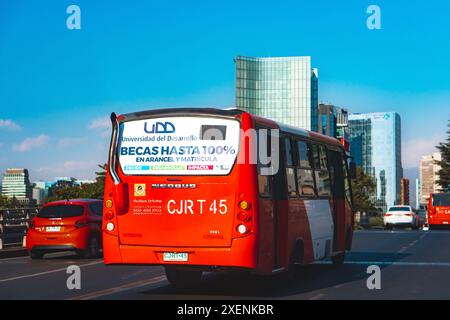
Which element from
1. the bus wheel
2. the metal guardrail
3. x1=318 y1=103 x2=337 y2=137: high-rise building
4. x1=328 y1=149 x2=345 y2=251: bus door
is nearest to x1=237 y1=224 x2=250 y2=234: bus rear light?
the bus wheel

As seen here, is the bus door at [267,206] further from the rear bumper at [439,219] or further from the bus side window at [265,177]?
the rear bumper at [439,219]

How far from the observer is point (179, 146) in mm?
12922

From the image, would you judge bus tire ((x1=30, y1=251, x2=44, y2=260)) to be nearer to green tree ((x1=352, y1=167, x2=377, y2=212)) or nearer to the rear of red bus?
the rear of red bus

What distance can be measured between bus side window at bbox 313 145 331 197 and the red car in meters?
7.67

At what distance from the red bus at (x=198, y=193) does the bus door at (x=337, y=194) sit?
153 inches

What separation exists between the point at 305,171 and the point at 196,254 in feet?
11.6

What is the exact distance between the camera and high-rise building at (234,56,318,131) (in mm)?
170750

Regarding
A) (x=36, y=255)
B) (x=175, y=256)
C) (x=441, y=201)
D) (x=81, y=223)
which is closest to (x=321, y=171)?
(x=175, y=256)

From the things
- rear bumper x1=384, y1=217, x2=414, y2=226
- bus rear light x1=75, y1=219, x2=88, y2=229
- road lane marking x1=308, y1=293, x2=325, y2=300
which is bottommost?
rear bumper x1=384, y1=217, x2=414, y2=226

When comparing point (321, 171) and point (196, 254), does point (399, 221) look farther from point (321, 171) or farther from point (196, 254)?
point (196, 254)

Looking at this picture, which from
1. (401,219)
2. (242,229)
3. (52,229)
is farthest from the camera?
(401,219)

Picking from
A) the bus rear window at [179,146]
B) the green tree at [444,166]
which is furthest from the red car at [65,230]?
the green tree at [444,166]

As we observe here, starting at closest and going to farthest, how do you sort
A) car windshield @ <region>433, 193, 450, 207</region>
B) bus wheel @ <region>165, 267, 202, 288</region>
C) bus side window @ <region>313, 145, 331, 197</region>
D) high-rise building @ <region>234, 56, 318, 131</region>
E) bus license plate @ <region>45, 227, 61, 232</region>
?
1. bus wheel @ <region>165, 267, 202, 288</region>
2. bus side window @ <region>313, 145, 331, 197</region>
3. bus license plate @ <region>45, 227, 61, 232</region>
4. car windshield @ <region>433, 193, 450, 207</region>
5. high-rise building @ <region>234, 56, 318, 131</region>
